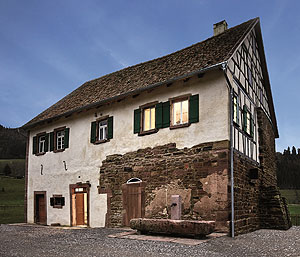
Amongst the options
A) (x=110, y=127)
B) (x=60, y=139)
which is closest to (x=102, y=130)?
(x=110, y=127)

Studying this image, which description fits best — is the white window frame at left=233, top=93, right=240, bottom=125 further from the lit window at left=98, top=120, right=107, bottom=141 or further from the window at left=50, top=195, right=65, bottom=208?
the window at left=50, top=195, right=65, bottom=208

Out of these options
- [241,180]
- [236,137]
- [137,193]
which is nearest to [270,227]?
[241,180]

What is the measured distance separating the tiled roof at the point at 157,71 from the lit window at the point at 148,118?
0.94 meters

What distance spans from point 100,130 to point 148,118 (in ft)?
9.96

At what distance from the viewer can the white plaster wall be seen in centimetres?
1206

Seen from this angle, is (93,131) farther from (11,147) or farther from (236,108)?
(11,147)

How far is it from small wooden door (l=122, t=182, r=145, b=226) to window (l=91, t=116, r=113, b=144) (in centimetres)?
267

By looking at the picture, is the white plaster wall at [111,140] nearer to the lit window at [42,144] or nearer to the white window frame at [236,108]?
the lit window at [42,144]

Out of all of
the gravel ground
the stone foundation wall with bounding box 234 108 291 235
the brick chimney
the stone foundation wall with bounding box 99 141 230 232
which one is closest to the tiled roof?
the brick chimney

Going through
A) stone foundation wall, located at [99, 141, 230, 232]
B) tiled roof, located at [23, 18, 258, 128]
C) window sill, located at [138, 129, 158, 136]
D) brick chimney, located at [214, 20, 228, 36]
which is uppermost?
brick chimney, located at [214, 20, 228, 36]

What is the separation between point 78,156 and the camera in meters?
16.8

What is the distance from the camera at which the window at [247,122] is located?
13.7 metres

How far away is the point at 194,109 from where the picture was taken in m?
12.5

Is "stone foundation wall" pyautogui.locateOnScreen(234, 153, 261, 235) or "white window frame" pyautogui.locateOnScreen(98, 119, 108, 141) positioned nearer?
"stone foundation wall" pyautogui.locateOnScreen(234, 153, 261, 235)
